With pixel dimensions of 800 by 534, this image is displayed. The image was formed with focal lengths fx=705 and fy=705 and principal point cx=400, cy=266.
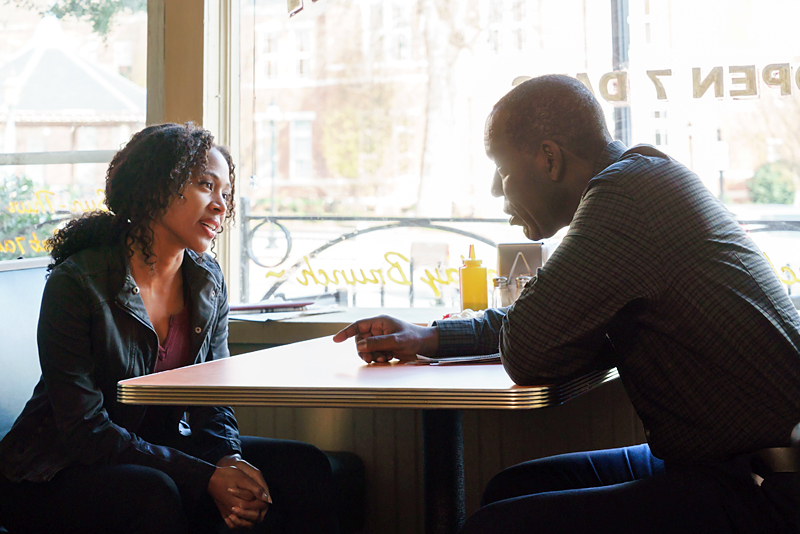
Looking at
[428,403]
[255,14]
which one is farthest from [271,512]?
[255,14]

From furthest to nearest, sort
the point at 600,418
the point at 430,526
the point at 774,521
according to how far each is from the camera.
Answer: the point at 600,418 < the point at 430,526 < the point at 774,521

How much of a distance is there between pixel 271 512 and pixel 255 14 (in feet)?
6.64

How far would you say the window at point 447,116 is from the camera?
7.91 feet

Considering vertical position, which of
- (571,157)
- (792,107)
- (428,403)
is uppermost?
(792,107)

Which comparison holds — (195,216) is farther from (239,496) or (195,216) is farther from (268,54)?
(268,54)

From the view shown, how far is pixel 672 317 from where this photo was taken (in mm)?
1182

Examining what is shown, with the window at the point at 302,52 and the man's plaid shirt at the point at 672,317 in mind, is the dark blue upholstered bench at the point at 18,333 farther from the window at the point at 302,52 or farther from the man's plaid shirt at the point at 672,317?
the window at the point at 302,52

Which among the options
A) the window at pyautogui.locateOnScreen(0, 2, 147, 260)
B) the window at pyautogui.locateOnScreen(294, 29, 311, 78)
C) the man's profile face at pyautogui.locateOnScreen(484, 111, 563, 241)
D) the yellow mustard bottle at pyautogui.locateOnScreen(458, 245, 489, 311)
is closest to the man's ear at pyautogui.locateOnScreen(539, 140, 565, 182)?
the man's profile face at pyautogui.locateOnScreen(484, 111, 563, 241)

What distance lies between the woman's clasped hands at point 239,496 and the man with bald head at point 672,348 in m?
0.59

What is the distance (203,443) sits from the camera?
5.96 feet

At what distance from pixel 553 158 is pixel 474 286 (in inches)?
36.8

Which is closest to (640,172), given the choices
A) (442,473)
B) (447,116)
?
(442,473)

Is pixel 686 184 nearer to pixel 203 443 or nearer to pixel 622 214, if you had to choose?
pixel 622 214

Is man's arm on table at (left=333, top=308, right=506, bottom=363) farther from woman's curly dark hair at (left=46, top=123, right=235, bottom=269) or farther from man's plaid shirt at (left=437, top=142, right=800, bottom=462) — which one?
woman's curly dark hair at (left=46, top=123, right=235, bottom=269)
